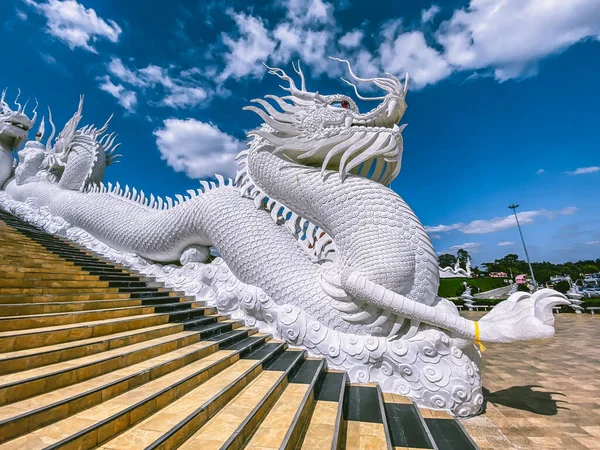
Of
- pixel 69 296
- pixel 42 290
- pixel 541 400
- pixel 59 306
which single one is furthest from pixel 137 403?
pixel 541 400

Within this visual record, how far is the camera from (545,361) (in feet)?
15.9

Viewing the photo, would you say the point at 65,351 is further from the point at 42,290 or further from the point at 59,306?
the point at 42,290

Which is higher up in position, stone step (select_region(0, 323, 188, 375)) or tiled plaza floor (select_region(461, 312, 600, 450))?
stone step (select_region(0, 323, 188, 375))

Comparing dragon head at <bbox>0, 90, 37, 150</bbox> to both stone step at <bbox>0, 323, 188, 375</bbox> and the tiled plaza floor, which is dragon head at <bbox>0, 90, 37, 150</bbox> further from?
the tiled plaza floor

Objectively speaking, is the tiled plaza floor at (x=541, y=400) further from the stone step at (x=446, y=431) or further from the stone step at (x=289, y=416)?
the stone step at (x=289, y=416)

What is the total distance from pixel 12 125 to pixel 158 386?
1110cm

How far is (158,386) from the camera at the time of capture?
197cm

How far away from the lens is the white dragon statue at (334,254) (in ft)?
9.98

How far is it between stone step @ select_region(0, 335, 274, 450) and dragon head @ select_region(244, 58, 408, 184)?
249 centimetres

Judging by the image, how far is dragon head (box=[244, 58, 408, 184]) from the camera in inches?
155

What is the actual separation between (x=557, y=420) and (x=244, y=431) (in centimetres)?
286

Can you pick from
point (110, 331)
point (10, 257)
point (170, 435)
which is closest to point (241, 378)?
point (170, 435)

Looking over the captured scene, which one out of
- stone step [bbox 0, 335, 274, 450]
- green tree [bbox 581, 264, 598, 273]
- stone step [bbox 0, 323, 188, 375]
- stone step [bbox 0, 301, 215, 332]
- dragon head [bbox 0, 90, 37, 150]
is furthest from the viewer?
green tree [bbox 581, 264, 598, 273]

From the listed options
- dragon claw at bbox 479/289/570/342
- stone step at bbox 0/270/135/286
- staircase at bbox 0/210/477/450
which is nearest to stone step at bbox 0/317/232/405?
staircase at bbox 0/210/477/450
